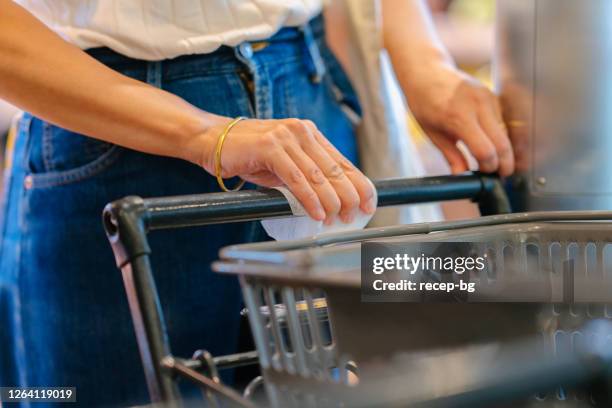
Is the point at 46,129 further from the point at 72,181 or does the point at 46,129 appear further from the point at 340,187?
the point at 340,187

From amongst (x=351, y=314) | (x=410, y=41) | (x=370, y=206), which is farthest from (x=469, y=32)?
(x=351, y=314)

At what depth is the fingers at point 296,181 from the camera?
777mm

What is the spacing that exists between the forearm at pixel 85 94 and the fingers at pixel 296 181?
8 centimetres

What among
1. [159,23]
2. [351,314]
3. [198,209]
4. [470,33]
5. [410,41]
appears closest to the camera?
[351,314]

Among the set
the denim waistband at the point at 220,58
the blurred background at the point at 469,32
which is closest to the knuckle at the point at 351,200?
the denim waistband at the point at 220,58

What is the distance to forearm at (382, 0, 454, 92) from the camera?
1.11m

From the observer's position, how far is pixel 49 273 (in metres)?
0.97

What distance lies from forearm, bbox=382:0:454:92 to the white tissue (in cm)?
34

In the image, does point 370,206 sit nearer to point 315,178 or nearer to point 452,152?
point 315,178

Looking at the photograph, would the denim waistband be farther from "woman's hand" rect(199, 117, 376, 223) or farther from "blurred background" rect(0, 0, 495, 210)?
"blurred background" rect(0, 0, 495, 210)

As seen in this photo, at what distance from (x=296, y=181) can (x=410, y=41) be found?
43 centimetres

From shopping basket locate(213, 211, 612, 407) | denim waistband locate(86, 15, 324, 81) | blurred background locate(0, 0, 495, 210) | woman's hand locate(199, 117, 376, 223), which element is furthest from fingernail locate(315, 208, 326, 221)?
blurred background locate(0, 0, 495, 210)

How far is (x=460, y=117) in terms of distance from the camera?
1.05 meters

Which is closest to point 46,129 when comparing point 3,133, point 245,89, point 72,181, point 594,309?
point 72,181
